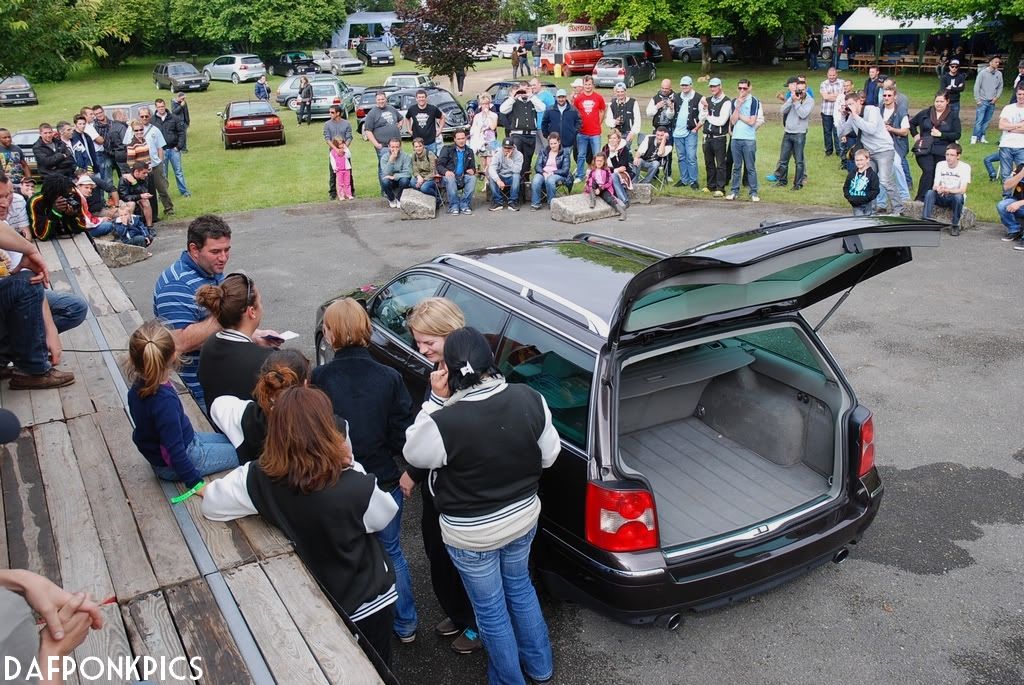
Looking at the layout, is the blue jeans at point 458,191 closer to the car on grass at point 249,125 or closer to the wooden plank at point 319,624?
the car on grass at point 249,125

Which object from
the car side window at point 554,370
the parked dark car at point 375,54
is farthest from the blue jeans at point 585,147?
the parked dark car at point 375,54

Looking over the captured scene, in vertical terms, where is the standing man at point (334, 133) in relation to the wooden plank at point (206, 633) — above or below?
above

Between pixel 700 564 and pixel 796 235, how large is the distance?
62.7 inches

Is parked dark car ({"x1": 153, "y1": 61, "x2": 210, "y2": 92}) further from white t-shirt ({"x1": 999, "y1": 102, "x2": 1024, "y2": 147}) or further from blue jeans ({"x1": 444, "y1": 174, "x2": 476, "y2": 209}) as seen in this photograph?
white t-shirt ({"x1": 999, "y1": 102, "x2": 1024, "y2": 147})

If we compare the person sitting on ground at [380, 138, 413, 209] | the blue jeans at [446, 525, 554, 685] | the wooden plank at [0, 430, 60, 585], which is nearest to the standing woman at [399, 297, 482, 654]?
the blue jeans at [446, 525, 554, 685]

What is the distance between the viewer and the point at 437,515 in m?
4.00

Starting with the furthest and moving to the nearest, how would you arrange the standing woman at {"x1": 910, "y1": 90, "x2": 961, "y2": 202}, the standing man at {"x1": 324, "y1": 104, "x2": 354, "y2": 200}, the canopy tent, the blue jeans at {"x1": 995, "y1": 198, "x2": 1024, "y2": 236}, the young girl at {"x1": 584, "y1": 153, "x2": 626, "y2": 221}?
1. the canopy tent
2. the standing man at {"x1": 324, "y1": 104, "x2": 354, "y2": 200}
3. the young girl at {"x1": 584, "y1": 153, "x2": 626, "y2": 221}
4. the standing woman at {"x1": 910, "y1": 90, "x2": 961, "y2": 202}
5. the blue jeans at {"x1": 995, "y1": 198, "x2": 1024, "y2": 236}

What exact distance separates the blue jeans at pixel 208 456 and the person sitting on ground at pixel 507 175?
34.9ft

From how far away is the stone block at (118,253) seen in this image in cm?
1171

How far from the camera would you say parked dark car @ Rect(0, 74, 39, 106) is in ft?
121

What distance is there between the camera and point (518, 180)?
47.4 feet

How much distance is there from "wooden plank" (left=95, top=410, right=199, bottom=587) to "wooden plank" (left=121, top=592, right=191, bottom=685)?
0.14 m

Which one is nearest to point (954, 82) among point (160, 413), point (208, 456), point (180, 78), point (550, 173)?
point (550, 173)

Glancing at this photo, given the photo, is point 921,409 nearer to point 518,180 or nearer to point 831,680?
point 831,680
